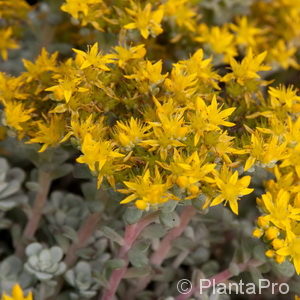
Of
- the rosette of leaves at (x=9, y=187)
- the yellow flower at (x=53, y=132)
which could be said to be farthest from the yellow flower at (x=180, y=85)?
the rosette of leaves at (x=9, y=187)

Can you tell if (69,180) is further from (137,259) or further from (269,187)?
(269,187)

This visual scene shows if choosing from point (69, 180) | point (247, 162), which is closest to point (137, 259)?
point (247, 162)

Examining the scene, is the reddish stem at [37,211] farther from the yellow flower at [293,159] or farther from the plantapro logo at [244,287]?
the yellow flower at [293,159]

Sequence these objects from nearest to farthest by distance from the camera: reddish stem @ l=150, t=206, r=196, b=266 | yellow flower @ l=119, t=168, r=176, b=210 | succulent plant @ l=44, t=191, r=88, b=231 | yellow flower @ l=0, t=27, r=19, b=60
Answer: yellow flower @ l=119, t=168, r=176, b=210
reddish stem @ l=150, t=206, r=196, b=266
succulent plant @ l=44, t=191, r=88, b=231
yellow flower @ l=0, t=27, r=19, b=60

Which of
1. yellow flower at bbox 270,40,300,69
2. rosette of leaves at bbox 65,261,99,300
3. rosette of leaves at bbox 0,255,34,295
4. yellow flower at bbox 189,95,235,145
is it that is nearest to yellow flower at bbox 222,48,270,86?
yellow flower at bbox 189,95,235,145

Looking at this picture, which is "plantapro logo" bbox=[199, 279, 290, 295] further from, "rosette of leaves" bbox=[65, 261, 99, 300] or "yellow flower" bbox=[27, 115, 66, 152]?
"yellow flower" bbox=[27, 115, 66, 152]

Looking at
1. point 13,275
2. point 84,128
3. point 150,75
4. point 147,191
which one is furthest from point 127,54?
point 13,275
